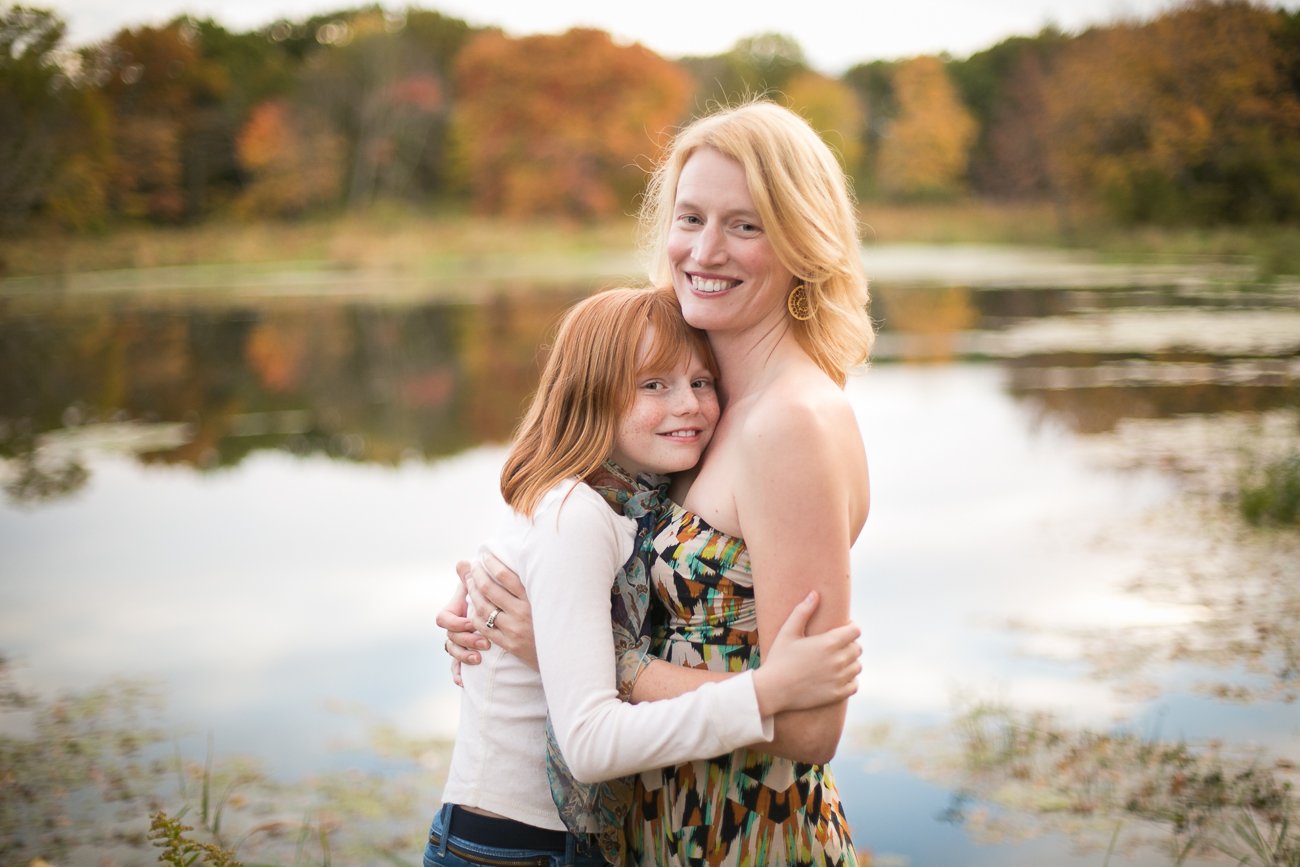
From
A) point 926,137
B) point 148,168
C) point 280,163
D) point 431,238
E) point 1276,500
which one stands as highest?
point 926,137

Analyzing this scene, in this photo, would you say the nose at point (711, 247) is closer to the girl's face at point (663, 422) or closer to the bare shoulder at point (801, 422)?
the girl's face at point (663, 422)

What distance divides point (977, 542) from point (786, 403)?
6.67 m

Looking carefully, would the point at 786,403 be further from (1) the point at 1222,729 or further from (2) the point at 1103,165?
(2) the point at 1103,165

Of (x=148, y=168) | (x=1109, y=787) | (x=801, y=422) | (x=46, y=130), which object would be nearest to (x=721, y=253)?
(x=801, y=422)

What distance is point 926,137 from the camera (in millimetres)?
39938

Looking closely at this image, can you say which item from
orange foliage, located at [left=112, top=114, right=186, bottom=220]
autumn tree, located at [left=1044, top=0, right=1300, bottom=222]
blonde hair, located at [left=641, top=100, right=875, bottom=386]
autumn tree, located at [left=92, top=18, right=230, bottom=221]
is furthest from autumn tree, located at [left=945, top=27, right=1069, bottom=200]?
blonde hair, located at [left=641, top=100, right=875, bottom=386]

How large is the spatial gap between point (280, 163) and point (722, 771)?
38034mm

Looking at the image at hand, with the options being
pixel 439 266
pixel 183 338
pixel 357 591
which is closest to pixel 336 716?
pixel 357 591

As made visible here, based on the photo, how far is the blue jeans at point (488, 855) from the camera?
73.2 inches

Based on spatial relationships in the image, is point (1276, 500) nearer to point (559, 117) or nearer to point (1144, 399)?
point (1144, 399)

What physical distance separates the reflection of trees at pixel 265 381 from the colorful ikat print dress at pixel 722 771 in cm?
1009

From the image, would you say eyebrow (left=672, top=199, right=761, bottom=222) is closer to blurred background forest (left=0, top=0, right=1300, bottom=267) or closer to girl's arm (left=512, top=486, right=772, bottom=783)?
girl's arm (left=512, top=486, right=772, bottom=783)

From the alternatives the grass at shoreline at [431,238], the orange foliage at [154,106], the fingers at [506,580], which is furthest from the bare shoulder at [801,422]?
the orange foliage at [154,106]

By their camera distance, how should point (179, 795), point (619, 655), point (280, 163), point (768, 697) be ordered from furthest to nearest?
point (280, 163)
point (179, 795)
point (619, 655)
point (768, 697)
